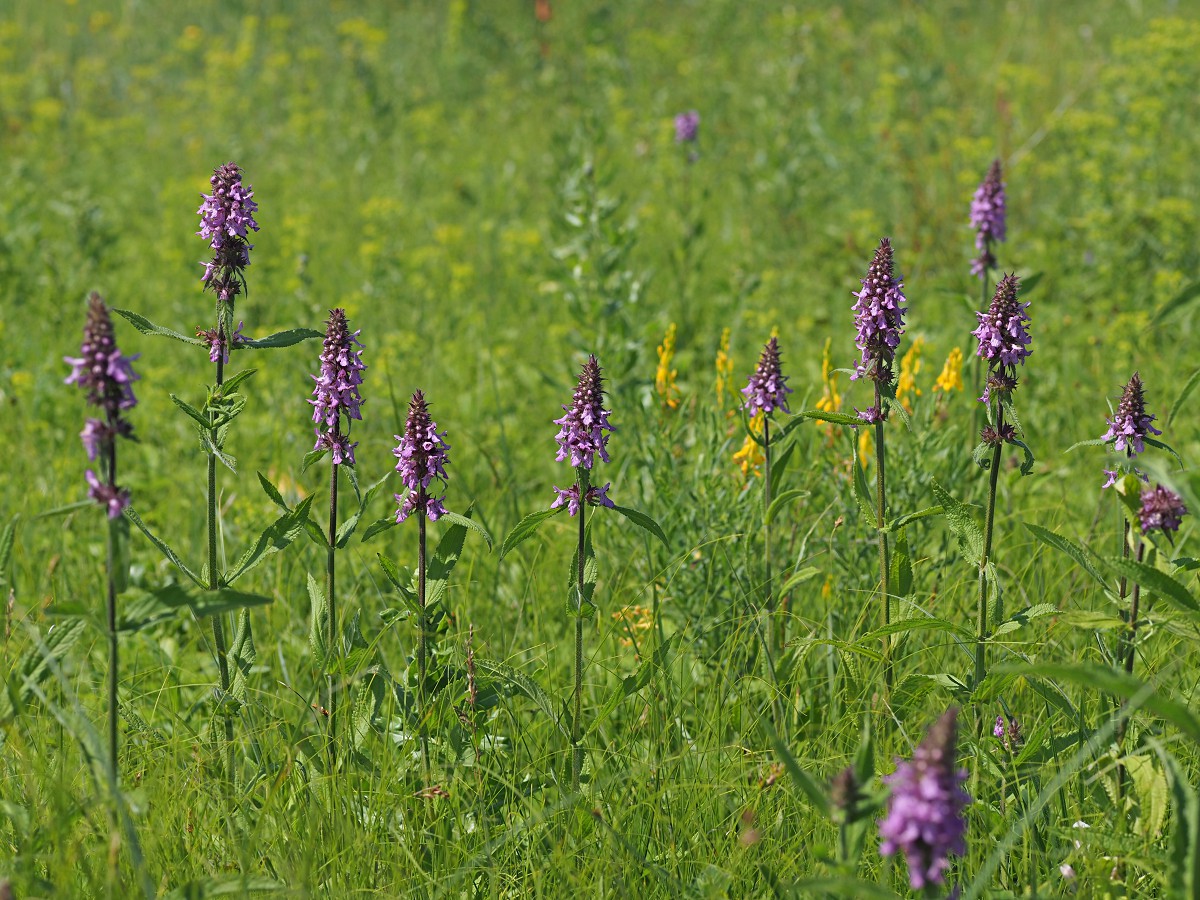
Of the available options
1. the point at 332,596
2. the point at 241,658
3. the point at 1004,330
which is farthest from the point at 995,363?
the point at 241,658

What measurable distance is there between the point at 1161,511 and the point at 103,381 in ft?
6.47

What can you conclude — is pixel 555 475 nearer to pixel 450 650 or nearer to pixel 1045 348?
pixel 450 650

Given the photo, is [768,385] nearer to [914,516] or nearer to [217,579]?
[914,516]

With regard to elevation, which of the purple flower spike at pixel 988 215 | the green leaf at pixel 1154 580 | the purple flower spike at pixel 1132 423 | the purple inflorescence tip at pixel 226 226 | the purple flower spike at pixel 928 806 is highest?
the purple flower spike at pixel 988 215

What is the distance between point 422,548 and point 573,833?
2.19ft

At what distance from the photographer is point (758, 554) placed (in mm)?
3248

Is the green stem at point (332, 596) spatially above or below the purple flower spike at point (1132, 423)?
below

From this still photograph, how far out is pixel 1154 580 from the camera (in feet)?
6.30

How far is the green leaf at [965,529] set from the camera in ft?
7.66

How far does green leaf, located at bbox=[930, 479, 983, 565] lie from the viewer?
233 centimetres

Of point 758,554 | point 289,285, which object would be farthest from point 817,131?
point 758,554

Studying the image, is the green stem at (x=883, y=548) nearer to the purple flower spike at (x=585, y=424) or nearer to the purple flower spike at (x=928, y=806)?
the purple flower spike at (x=585, y=424)

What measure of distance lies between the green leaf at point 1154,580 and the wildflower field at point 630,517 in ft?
0.03

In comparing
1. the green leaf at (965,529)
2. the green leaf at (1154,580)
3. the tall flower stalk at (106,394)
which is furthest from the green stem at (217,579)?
the green leaf at (1154,580)
